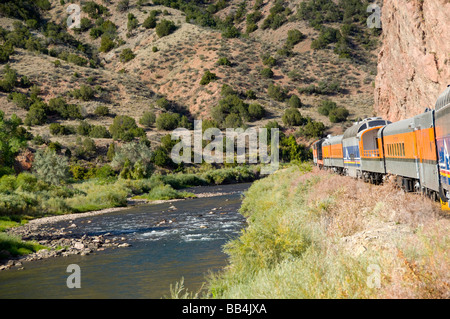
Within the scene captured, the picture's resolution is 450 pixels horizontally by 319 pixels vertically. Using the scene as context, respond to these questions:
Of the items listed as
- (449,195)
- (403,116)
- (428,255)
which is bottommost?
(428,255)

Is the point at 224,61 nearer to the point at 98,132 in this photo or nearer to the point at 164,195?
the point at 98,132

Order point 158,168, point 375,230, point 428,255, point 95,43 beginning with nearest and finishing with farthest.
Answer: point 428,255, point 375,230, point 158,168, point 95,43

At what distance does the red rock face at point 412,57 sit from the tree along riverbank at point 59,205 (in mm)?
22462

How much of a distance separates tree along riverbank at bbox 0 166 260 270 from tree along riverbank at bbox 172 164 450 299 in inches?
407

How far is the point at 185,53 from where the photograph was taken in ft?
365

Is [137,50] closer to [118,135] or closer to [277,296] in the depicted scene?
[118,135]

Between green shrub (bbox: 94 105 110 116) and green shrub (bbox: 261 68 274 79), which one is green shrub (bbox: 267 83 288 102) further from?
green shrub (bbox: 94 105 110 116)

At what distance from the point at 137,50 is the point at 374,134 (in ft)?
344

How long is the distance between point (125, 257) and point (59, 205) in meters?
22.5

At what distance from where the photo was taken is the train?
12336mm

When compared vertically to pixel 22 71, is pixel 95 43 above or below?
above

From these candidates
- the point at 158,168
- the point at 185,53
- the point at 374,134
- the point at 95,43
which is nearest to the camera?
the point at 374,134

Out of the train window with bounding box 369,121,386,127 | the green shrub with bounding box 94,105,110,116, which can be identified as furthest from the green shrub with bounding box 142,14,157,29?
the train window with bounding box 369,121,386,127
